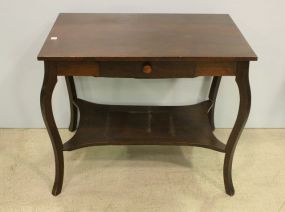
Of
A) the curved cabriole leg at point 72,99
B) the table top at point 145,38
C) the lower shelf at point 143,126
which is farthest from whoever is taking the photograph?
the curved cabriole leg at point 72,99

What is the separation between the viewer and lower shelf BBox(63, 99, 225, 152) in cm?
133

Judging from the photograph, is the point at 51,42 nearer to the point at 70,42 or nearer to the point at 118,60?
the point at 70,42

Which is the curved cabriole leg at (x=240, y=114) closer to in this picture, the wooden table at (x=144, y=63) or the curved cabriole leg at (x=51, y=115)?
the wooden table at (x=144, y=63)

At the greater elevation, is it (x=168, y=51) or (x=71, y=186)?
(x=168, y=51)

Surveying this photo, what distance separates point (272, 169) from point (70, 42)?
A: 3.44ft

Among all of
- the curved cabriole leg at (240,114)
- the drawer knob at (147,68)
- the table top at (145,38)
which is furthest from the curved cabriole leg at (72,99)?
the curved cabriole leg at (240,114)

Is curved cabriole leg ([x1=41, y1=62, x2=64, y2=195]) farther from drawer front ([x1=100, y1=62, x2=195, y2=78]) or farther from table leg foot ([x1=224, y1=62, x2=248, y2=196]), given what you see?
table leg foot ([x1=224, y1=62, x2=248, y2=196])

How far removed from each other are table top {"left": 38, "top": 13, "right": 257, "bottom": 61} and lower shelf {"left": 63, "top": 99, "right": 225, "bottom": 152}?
407 millimetres

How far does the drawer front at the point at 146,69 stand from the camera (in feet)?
3.53

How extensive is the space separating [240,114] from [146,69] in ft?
1.27

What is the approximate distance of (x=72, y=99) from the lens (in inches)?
61.8

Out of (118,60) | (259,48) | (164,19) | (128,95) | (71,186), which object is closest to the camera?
(118,60)

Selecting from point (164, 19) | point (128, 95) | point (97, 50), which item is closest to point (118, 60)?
point (97, 50)

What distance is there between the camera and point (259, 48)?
152 centimetres
